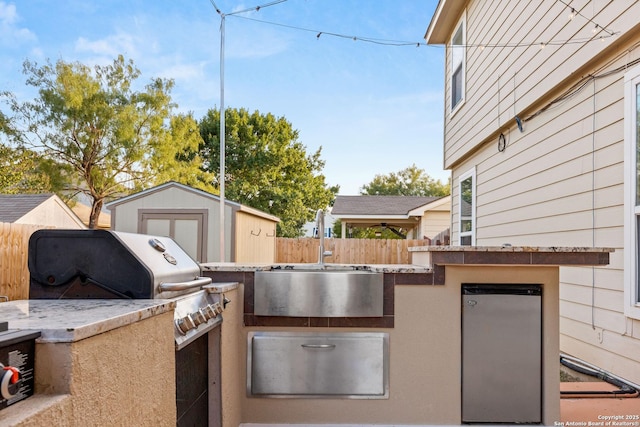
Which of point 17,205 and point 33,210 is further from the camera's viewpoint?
point 17,205

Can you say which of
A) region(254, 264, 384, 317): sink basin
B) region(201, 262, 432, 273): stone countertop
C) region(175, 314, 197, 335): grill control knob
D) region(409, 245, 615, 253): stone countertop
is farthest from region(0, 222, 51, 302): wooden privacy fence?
region(409, 245, 615, 253): stone countertop

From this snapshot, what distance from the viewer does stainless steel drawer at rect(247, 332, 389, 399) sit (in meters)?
2.52

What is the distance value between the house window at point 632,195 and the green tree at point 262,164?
50.1ft

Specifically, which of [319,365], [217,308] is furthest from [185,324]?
[319,365]

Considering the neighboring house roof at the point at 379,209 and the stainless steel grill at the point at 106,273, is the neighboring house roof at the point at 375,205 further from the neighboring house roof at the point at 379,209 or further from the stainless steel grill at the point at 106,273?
the stainless steel grill at the point at 106,273

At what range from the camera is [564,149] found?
3.82 m

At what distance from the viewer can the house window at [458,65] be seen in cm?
647

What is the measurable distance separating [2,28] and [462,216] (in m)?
15.2

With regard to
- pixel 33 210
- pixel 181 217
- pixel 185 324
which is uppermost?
pixel 33 210

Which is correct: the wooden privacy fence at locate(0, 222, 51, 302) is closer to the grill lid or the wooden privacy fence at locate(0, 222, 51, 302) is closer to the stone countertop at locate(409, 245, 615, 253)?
the grill lid

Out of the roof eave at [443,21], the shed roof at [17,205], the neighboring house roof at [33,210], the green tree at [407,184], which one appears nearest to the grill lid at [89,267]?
the roof eave at [443,21]

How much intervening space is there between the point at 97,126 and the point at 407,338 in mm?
13400

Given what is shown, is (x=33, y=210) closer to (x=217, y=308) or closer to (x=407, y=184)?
(x=217, y=308)

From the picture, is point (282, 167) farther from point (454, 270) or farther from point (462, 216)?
point (454, 270)
